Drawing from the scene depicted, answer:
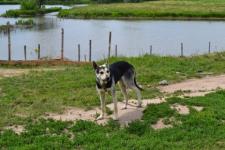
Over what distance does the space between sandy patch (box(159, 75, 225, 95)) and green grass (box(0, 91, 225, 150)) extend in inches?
164

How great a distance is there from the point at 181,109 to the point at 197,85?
185 inches

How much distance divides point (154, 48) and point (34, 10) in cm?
6357

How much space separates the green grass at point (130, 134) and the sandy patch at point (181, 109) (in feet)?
0.68

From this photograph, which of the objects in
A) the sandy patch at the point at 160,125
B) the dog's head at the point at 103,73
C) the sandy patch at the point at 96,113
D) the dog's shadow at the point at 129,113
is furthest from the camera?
the sandy patch at the point at 96,113

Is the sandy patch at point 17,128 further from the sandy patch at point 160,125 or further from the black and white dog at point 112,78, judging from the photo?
the sandy patch at point 160,125

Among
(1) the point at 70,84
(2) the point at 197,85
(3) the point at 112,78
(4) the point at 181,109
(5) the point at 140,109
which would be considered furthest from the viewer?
(1) the point at 70,84

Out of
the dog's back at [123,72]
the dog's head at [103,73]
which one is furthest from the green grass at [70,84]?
the dog's head at [103,73]

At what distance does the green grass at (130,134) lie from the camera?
8664mm

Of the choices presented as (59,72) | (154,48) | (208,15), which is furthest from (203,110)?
(208,15)

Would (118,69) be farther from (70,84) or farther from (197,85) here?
(197,85)

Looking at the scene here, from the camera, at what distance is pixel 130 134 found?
368 inches

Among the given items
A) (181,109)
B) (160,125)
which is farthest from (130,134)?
(181,109)

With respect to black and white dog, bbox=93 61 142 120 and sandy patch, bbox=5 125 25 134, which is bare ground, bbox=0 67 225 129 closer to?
sandy patch, bbox=5 125 25 134

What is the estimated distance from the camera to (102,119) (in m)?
10.6
